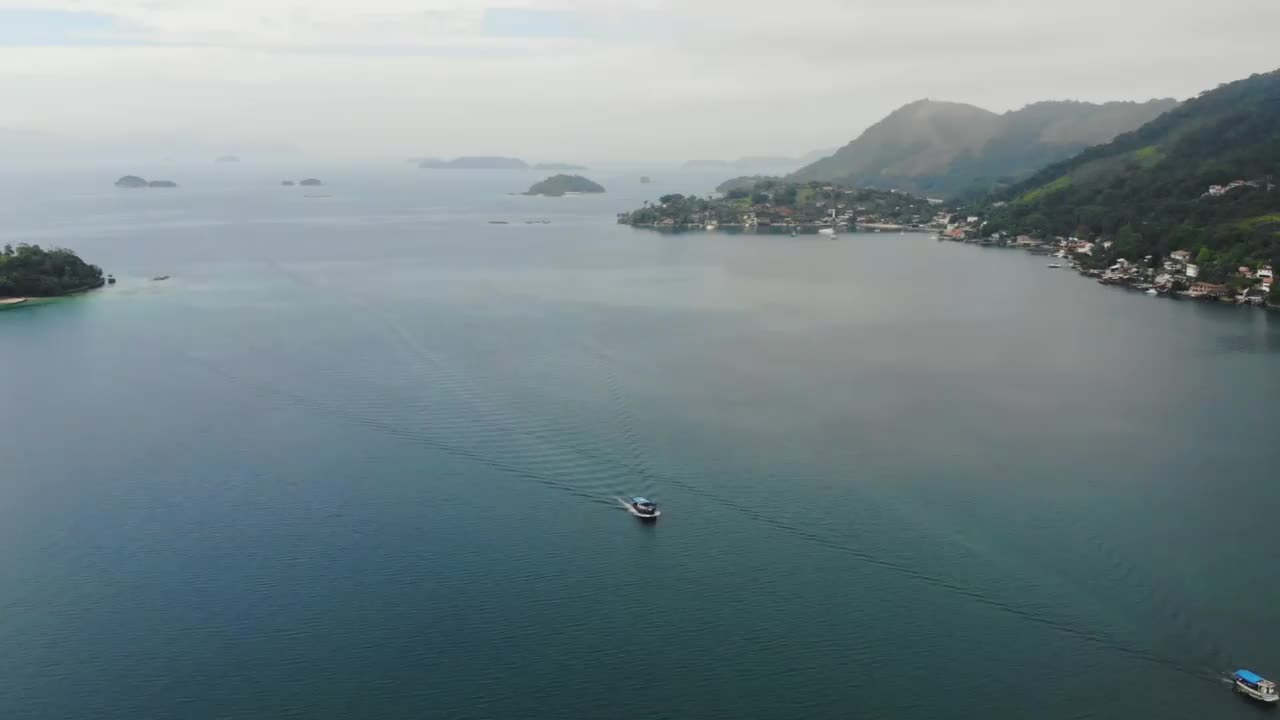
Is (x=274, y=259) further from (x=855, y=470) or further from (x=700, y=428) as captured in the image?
(x=855, y=470)

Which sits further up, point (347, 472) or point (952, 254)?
point (952, 254)

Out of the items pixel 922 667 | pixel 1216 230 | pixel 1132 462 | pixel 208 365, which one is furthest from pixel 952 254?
pixel 922 667

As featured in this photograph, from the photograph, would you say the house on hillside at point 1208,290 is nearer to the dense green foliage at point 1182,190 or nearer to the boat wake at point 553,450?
the dense green foliage at point 1182,190

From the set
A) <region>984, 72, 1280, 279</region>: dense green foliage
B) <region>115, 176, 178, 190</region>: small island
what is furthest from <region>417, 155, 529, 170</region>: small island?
<region>984, 72, 1280, 279</region>: dense green foliage

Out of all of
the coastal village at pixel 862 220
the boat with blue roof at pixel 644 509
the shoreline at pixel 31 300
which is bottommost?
the boat with blue roof at pixel 644 509

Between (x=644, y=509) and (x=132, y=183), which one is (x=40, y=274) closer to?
(x=644, y=509)

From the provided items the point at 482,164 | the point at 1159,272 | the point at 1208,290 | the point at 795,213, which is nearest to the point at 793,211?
the point at 795,213

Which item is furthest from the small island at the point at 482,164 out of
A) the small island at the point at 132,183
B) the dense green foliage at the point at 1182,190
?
the dense green foliage at the point at 1182,190
